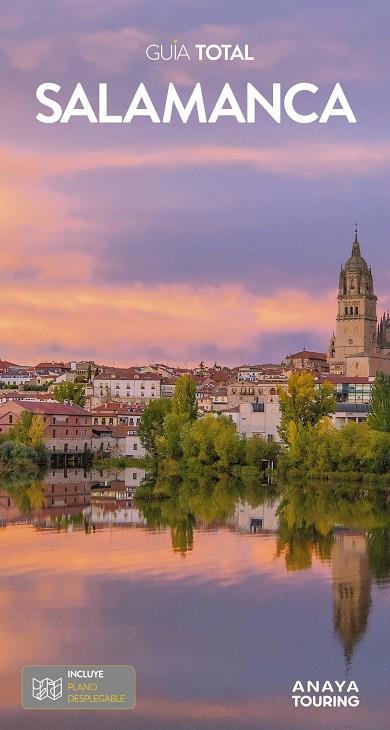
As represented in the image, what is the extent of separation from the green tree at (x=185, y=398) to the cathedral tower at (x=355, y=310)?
36.7 metres

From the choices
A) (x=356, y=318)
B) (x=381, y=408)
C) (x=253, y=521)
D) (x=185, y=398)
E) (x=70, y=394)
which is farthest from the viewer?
(x=356, y=318)

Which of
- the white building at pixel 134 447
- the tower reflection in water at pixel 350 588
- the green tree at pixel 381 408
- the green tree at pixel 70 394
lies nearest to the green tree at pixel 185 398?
the white building at pixel 134 447

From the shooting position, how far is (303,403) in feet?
101

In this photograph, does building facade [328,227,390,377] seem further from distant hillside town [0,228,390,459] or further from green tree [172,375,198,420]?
Result: green tree [172,375,198,420]

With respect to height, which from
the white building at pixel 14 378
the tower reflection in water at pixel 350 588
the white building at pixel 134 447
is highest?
the white building at pixel 14 378

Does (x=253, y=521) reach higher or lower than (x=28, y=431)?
lower

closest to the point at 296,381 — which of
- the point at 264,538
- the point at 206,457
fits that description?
the point at 206,457

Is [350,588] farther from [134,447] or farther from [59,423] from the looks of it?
[59,423]

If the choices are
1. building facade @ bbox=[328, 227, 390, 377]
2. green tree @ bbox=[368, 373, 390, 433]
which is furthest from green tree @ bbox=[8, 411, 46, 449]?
building facade @ bbox=[328, 227, 390, 377]

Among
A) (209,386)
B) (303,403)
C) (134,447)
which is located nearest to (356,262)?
(209,386)

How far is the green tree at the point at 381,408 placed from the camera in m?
29.4

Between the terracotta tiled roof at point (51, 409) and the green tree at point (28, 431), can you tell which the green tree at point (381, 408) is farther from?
the terracotta tiled roof at point (51, 409)

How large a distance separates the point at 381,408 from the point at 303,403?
2.09 m

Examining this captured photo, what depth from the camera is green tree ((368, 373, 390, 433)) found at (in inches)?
1158
